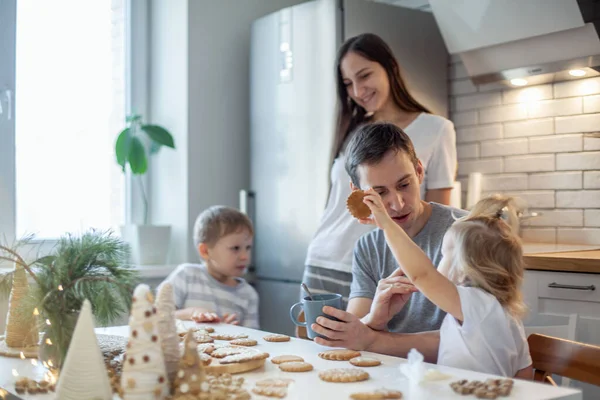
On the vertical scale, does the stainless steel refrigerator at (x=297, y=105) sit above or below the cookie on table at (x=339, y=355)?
above

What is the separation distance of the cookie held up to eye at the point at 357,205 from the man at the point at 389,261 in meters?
0.11

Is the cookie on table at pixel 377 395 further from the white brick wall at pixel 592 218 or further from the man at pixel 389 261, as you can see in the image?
the white brick wall at pixel 592 218

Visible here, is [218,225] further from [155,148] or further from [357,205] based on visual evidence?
[357,205]

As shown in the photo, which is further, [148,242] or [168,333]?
[148,242]

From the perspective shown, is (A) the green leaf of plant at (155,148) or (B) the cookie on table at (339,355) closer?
(B) the cookie on table at (339,355)

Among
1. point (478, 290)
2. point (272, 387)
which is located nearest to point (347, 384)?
point (272, 387)

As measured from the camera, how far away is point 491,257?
147 centimetres

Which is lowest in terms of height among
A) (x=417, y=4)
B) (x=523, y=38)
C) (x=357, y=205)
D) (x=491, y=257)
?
(x=491, y=257)

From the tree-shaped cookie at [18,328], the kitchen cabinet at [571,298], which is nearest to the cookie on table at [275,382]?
the tree-shaped cookie at [18,328]

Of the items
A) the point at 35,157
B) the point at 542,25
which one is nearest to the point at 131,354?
the point at 542,25

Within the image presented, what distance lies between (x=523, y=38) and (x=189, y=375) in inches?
90.4

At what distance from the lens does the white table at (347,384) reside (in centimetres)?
109

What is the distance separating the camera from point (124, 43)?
3.77 metres

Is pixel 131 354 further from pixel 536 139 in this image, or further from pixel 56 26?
pixel 56 26
